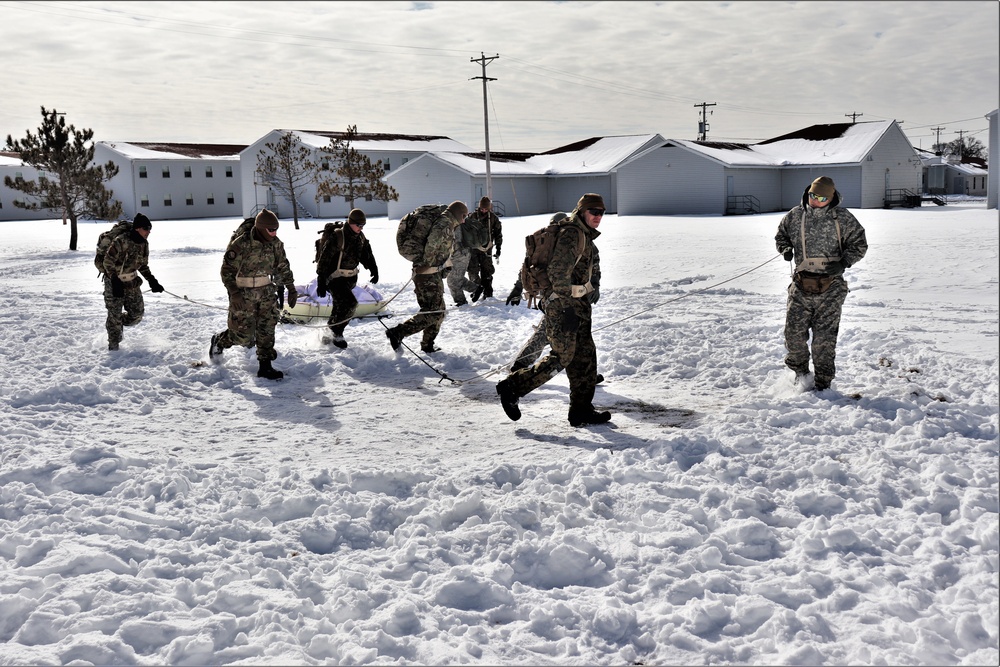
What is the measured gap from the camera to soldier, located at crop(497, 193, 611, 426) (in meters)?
6.59

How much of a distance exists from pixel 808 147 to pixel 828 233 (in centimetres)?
4204

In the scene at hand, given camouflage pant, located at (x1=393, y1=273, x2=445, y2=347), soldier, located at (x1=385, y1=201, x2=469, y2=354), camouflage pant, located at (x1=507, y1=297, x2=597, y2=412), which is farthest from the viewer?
soldier, located at (x1=385, y1=201, x2=469, y2=354)

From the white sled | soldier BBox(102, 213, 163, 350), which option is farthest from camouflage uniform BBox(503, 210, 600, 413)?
soldier BBox(102, 213, 163, 350)

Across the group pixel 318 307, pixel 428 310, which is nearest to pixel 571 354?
pixel 428 310

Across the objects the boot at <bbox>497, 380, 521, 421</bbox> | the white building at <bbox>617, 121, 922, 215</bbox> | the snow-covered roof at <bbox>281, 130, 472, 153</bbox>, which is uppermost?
the snow-covered roof at <bbox>281, 130, 472, 153</bbox>

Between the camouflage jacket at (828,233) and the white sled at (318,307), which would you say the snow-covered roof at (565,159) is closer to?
the white sled at (318,307)

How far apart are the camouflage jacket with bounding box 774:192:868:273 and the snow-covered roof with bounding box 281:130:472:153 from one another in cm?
4677

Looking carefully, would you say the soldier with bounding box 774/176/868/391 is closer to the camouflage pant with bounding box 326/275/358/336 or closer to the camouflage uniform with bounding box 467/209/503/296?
the camouflage pant with bounding box 326/275/358/336

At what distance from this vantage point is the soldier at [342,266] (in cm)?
1023

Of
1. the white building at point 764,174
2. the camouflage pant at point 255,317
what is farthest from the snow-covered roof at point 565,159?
the camouflage pant at point 255,317

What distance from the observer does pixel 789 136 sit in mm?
50375

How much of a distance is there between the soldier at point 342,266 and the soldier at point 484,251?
3290 millimetres

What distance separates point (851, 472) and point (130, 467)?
15.0 ft

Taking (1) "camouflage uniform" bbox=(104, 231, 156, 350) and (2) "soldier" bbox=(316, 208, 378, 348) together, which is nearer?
(1) "camouflage uniform" bbox=(104, 231, 156, 350)
